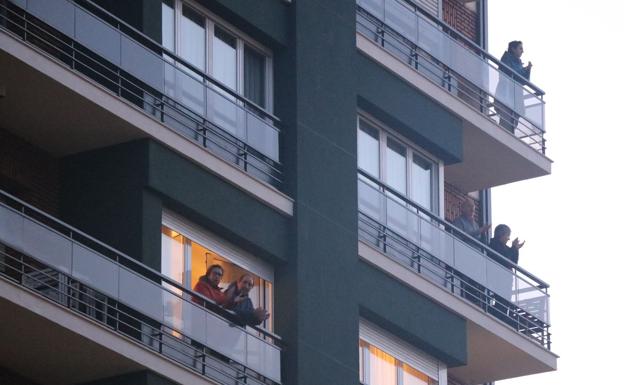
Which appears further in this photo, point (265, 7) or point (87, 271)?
point (265, 7)

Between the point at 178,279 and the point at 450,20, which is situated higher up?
the point at 450,20

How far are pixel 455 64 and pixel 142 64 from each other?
9178mm

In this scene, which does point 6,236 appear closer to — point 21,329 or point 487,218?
point 21,329

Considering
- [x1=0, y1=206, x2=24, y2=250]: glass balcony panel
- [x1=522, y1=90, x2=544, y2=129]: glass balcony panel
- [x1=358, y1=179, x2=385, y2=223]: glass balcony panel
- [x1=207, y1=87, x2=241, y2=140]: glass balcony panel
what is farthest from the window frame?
[x1=0, y1=206, x2=24, y2=250]: glass balcony panel

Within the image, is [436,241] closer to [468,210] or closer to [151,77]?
[468,210]

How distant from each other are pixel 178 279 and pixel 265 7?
525cm

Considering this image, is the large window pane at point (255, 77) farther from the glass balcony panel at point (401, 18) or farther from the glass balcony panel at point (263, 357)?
the glass balcony panel at point (263, 357)

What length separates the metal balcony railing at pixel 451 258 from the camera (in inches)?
1551

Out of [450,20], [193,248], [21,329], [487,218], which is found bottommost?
[21,329]

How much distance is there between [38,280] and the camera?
32.1m

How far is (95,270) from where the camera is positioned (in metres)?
32.5

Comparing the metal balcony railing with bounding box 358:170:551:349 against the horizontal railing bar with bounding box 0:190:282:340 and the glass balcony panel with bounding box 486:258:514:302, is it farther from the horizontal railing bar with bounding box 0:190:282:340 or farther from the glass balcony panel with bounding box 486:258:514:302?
the horizontal railing bar with bounding box 0:190:282:340

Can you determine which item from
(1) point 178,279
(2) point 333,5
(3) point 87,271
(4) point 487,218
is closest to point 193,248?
(1) point 178,279

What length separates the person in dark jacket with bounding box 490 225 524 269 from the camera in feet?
139
